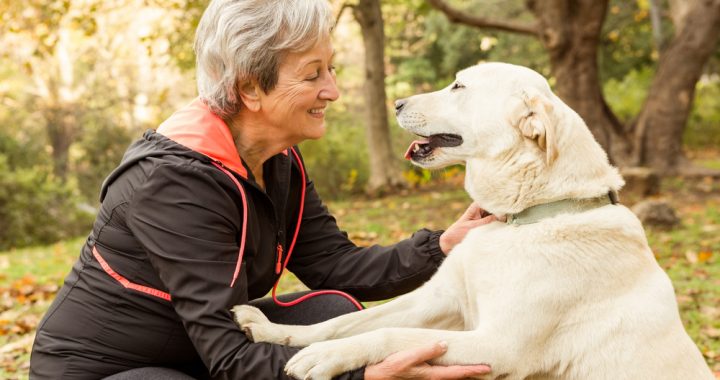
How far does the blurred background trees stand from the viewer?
9.36 metres

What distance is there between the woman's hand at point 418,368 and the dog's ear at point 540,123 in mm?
696

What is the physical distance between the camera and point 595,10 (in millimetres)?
8930

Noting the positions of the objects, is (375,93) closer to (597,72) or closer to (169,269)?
(597,72)

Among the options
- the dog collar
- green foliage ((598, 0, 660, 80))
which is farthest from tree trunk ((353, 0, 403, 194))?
the dog collar

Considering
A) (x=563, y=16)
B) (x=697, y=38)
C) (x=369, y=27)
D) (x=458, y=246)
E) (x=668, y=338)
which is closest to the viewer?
(x=668, y=338)

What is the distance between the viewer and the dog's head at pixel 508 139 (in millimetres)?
2275

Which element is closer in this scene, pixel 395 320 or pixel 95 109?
pixel 395 320

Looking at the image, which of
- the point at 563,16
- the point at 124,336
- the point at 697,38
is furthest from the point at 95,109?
the point at 124,336

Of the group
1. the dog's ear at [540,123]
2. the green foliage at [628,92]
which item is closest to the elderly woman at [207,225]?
the dog's ear at [540,123]

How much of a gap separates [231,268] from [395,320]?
2.19ft

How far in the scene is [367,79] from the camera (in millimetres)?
11273

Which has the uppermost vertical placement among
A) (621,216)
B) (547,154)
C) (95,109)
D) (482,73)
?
(482,73)

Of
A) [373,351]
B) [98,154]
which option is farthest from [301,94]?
[98,154]

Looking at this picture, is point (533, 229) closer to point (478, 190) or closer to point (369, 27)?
point (478, 190)
